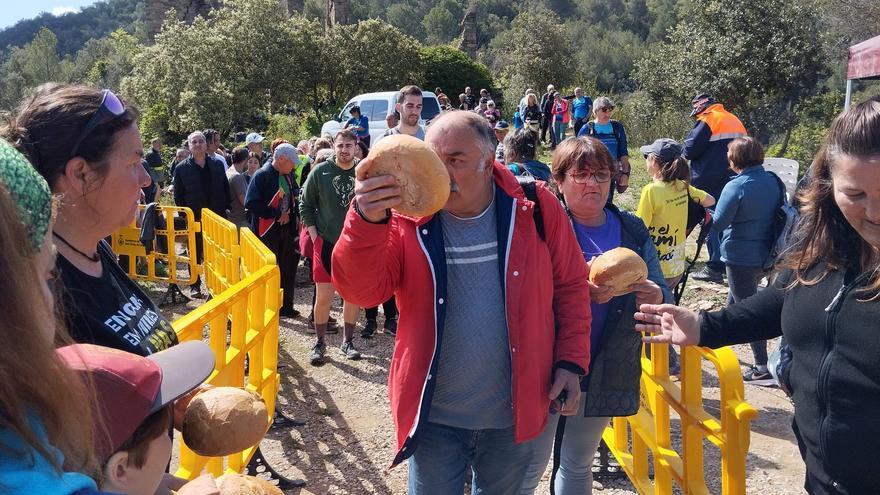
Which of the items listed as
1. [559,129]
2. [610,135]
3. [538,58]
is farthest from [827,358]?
[538,58]

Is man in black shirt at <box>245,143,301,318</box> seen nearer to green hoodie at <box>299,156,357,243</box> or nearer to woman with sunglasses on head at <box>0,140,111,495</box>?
green hoodie at <box>299,156,357,243</box>

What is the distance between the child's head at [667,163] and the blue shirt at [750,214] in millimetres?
575

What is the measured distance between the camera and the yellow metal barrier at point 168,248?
8641mm

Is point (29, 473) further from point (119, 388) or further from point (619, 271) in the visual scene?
point (619, 271)

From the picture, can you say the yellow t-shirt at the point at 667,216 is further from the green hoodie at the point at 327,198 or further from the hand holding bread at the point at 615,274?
the green hoodie at the point at 327,198

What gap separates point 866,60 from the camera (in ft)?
34.0

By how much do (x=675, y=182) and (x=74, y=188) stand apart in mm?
4505

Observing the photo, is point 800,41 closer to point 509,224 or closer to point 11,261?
point 509,224

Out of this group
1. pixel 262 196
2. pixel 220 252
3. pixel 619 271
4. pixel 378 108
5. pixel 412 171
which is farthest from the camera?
pixel 378 108

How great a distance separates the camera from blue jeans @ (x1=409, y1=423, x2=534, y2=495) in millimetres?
2588

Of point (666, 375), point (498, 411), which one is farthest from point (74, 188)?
point (666, 375)

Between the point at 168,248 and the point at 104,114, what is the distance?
766 cm

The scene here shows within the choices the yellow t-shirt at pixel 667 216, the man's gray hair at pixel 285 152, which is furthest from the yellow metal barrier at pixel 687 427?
the man's gray hair at pixel 285 152

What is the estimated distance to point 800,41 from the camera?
19703mm
